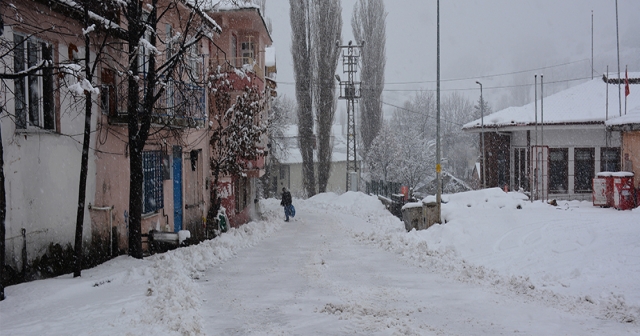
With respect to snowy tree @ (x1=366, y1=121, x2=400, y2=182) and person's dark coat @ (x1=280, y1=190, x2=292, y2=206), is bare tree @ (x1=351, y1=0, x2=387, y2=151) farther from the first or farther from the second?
person's dark coat @ (x1=280, y1=190, x2=292, y2=206)

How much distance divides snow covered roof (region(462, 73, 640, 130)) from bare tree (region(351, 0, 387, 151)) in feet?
62.2

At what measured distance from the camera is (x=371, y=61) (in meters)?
49.3

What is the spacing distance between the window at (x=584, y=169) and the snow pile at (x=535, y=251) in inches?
380

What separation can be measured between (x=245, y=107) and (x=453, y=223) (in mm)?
9846

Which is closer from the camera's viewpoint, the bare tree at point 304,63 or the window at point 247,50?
the window at point 247,50

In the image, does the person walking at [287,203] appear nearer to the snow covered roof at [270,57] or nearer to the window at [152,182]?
the window at [152,182]

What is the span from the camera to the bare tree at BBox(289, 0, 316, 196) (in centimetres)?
4175

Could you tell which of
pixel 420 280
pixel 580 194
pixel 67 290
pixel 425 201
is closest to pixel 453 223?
pixel 425 201

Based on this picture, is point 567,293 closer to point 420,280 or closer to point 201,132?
point 420,280

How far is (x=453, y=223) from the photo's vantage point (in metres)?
15.0

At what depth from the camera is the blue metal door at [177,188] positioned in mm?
17406

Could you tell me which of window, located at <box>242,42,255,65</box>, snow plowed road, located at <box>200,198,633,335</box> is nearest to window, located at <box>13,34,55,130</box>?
snow plowed road, located at <box>200,198,633,335</box>

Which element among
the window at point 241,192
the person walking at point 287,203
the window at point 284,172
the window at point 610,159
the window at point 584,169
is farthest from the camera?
the window at point 284,172

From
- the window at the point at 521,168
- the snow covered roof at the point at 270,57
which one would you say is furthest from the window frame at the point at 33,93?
the snow covered roof at the point at 270,57
